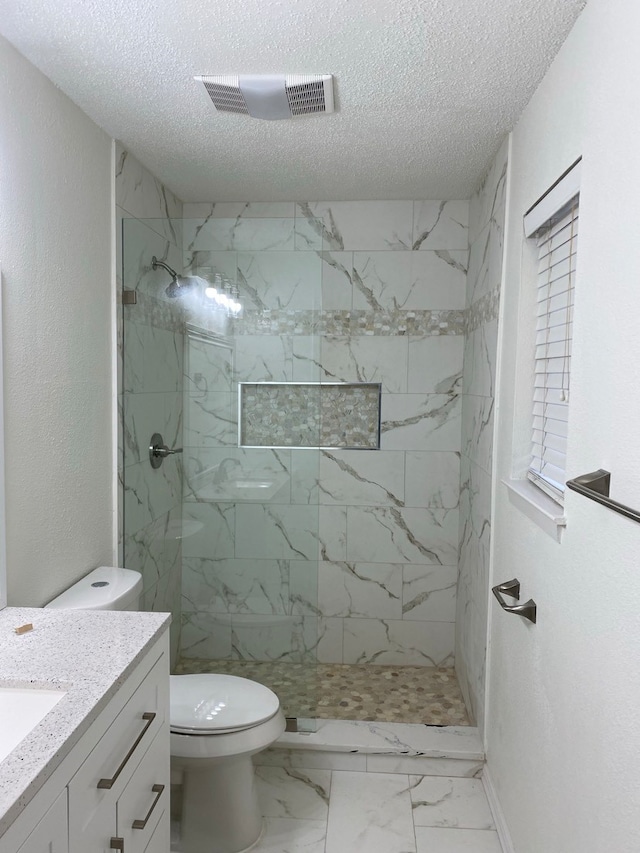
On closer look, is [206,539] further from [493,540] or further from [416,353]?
[416,353]

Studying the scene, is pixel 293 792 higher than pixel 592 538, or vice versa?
pixel 592 538

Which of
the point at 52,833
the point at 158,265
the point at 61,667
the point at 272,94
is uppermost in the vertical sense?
the point at 272,94

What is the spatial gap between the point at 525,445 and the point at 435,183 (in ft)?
4.64

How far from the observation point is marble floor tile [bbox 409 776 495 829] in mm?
2234

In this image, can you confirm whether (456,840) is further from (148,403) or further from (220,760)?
(148,403)

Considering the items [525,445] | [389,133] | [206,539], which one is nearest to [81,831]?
[206,539]

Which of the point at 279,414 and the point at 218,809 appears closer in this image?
the point at 218,809

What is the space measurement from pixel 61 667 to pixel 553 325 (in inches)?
63.5

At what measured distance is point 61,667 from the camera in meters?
1.32

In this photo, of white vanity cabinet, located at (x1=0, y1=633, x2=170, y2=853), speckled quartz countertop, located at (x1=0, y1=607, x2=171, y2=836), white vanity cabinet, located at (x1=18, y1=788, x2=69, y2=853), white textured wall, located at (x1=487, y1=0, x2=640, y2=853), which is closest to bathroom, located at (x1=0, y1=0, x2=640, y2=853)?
white textured wall, located at (x1=487, y1=0, x2=640, y2=853)

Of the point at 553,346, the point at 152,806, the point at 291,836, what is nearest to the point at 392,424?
the point at 553,346

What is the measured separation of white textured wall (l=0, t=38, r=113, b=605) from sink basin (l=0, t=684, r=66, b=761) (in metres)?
0.53

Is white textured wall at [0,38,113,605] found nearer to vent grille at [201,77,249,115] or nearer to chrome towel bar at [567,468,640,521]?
vent grille at [201,77,249,115]

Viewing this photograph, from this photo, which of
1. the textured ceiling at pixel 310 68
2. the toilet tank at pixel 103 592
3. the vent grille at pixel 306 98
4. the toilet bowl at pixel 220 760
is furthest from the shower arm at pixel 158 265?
the toilet bowl at pixel 220 760
